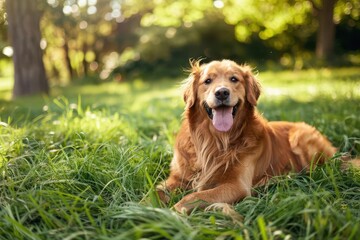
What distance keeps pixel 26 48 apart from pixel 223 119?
7955 millimetres

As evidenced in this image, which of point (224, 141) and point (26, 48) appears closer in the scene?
point (224, 141)

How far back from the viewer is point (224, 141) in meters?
3.49

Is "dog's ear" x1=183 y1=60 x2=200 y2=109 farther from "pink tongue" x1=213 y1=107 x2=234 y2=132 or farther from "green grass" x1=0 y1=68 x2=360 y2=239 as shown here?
"green grass" x1=0 y1=68 x2=360 y2=239

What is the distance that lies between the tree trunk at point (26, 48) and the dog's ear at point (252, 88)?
25.2 ft

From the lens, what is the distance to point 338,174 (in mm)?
3244

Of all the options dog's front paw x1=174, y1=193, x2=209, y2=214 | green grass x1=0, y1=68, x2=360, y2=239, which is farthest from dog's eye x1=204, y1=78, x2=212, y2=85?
dog's front paw x1=174, y1=193, x2=209, y2=214

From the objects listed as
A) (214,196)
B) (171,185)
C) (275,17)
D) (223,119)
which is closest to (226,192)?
(214,196)

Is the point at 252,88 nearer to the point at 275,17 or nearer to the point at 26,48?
the point at 26,48

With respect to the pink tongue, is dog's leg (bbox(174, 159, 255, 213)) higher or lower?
lower

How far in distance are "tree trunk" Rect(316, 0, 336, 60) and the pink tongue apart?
13.3 metres

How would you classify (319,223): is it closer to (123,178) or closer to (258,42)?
(123,178)

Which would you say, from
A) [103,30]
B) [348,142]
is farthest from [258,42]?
[348,142]

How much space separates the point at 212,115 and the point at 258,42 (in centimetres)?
1655

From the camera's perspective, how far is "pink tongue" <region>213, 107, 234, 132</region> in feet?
11.1
